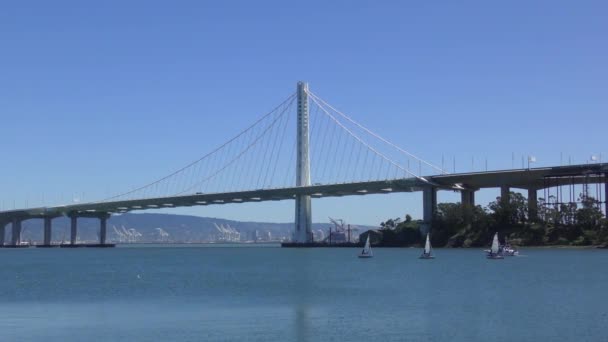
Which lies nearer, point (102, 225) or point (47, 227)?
point (102, 225)

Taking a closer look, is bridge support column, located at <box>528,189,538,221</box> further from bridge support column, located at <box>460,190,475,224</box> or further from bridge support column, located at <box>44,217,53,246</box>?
bridge support column, located at <box>44,217,53,246</box>

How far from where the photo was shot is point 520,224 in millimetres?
107688

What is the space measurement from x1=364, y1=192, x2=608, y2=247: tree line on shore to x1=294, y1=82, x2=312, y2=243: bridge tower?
14.3m

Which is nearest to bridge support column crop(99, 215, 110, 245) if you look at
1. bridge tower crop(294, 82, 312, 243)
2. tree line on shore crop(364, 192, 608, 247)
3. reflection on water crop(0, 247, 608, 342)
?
bridge tower crop(294, 82, 312, 243)

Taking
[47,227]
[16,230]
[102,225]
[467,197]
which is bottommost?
[16,230]

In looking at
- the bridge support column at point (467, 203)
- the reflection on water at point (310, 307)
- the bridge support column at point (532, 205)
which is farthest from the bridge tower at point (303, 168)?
Answer: the reflection on water at point (310, 307)

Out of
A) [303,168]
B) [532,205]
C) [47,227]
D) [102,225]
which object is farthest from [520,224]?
[47,227]

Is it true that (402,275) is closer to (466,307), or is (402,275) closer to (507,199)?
(466,307)

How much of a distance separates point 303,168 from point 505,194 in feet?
77.5

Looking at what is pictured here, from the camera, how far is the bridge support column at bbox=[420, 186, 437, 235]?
11250 cm

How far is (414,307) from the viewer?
3466 centimetres

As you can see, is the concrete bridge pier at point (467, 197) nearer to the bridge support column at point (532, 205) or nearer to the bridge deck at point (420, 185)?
the bridge deck at point (420, 185)

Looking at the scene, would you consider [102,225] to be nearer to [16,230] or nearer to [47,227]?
[47,227]

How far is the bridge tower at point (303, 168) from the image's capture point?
11131 cm
